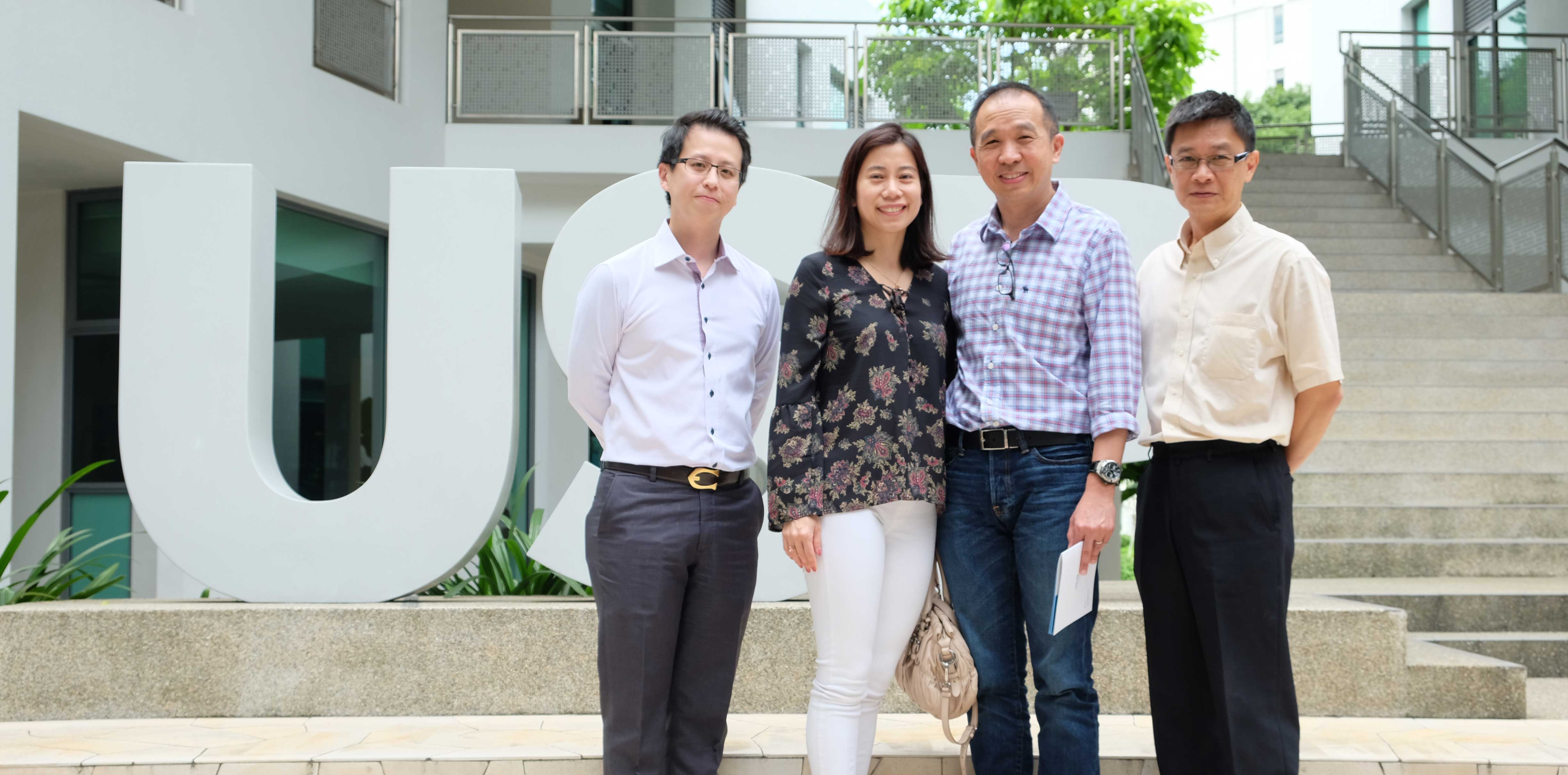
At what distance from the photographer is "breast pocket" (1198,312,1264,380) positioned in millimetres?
2504

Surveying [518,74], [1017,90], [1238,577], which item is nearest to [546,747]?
[1238,577]

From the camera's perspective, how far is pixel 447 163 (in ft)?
30.5

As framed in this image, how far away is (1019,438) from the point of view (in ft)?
8.12

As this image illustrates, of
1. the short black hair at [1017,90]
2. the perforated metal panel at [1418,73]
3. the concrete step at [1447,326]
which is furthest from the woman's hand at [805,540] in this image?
the perforated metal panel at [1418,73]

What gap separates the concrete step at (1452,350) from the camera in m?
7.45

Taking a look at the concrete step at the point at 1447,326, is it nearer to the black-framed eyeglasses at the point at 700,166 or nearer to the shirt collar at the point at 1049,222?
the shirt collar at the point at 1049,222

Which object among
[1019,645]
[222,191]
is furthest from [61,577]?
[1019,645]

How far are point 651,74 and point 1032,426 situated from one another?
761 cm

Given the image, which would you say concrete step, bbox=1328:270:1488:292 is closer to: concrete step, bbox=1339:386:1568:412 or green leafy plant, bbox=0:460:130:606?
concrete step, bbox=1339:386:1568:412

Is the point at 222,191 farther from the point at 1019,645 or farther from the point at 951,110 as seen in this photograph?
the point at 951,110

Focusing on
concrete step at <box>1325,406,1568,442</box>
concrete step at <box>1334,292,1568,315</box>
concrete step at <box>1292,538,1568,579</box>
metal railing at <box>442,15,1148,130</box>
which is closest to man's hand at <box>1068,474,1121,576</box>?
concrete step at <box>1292,538,1568,579</box>

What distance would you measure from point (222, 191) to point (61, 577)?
1870 mm

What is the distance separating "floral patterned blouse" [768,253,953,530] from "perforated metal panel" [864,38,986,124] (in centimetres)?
733

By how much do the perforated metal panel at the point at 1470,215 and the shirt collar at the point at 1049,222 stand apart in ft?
26.2
